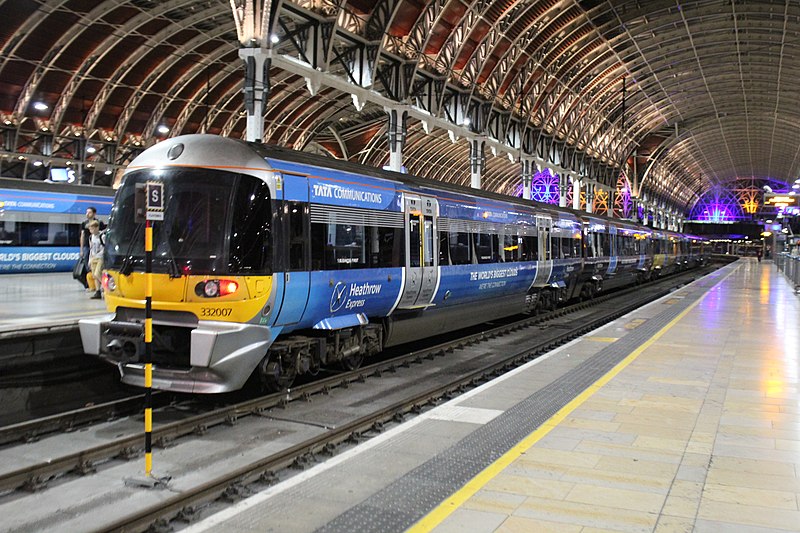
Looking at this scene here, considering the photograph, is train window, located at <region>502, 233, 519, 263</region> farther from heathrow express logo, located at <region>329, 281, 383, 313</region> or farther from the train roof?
heathrow express logo, located at <region>329, 281, 383, 313</region>

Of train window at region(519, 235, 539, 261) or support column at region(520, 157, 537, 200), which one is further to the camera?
support column at region(520, 157, 537, 200)

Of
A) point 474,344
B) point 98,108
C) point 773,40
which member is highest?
point 773,40

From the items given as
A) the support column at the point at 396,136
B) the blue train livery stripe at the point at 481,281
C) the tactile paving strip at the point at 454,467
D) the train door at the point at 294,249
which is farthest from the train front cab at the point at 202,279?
the support column at the point at 396,136

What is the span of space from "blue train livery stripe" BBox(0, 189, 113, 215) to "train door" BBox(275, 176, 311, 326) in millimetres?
17983

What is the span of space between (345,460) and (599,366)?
20.3 feet

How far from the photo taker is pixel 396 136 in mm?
28141

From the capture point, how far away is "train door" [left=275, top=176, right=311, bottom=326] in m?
8.81

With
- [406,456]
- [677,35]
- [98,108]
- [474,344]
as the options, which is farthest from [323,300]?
[677,35]

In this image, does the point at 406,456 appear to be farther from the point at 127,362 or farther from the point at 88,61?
the point at 88,61

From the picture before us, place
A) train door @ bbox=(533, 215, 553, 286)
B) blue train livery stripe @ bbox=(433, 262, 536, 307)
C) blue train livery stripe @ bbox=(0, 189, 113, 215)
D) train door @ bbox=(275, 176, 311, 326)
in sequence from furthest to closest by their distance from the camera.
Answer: blue train livery stripe @ bbox=(0, 189, 113, 215) < train door @ bbox=(533, 215, 553, 286) < blue train livery stripe @ bbox=(433, 262, 536, 307) < train door @ bbox=(275, 176, 311, 326)

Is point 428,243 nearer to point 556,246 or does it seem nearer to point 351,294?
point 351,294

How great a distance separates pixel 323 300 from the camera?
970 centimetres

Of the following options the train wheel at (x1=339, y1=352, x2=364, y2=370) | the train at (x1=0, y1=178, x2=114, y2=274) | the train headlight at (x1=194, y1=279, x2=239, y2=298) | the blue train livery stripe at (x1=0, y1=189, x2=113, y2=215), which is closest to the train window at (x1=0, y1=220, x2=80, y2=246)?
the train at (x1=0, y1=178, x2=114, y2=274)

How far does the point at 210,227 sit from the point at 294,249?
120 centimetres
